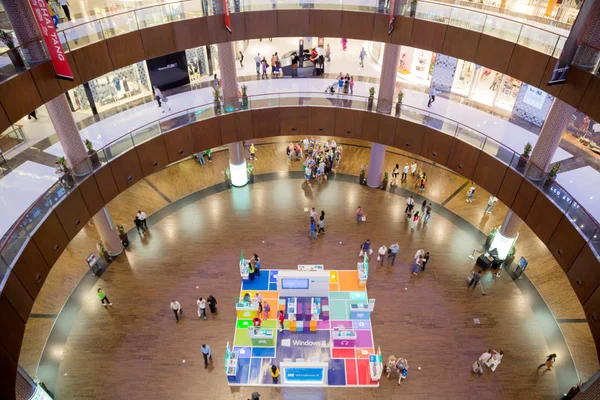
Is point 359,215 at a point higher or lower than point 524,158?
lower

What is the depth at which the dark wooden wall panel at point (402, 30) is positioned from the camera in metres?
15.9

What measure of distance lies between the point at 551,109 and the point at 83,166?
1575cm

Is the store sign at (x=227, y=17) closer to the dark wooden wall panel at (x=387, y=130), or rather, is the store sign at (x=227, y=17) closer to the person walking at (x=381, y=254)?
the dark wooden wall panel at (x=387, y=130)

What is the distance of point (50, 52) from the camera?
11883 mm

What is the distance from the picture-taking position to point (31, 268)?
11.3 m

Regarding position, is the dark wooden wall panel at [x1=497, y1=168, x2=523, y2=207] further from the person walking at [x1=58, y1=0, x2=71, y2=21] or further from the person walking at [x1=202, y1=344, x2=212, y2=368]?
the person walking at [x1=58, y1=0, x2=71, y2=21]

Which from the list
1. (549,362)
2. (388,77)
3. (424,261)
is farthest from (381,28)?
(549,362)

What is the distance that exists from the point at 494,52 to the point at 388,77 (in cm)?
495

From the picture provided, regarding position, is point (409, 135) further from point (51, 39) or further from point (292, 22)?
point (51, 39)

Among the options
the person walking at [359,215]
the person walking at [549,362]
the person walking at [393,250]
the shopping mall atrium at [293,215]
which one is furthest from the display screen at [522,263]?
the person walking at [359,215]

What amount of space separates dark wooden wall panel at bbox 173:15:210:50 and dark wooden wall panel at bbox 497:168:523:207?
39.7 ft

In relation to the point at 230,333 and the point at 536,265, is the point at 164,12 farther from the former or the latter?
the point at 536,265

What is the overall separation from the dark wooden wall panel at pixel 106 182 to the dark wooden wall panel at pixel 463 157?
13.0 metres

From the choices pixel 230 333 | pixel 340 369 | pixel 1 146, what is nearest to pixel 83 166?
pixel 1 146
